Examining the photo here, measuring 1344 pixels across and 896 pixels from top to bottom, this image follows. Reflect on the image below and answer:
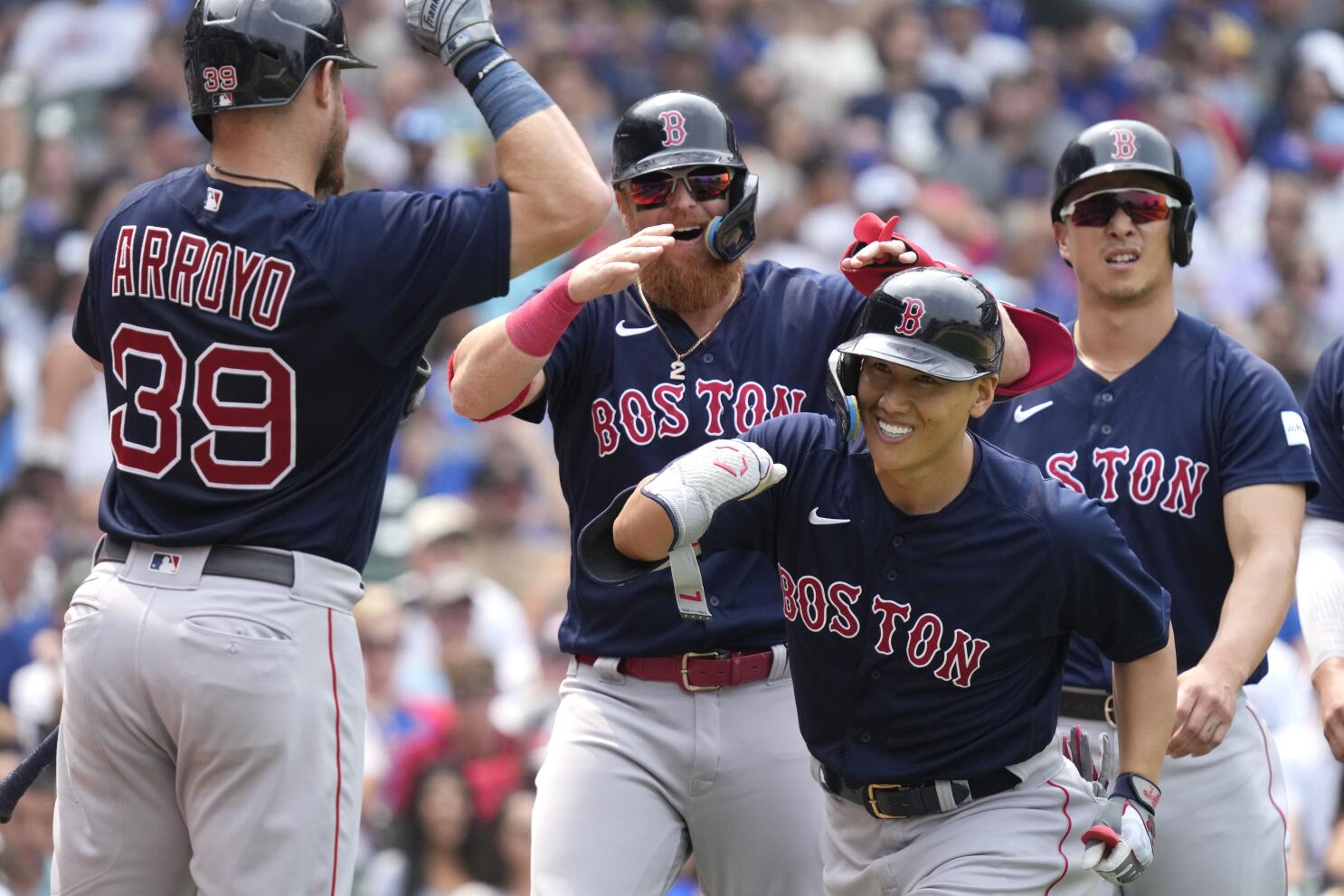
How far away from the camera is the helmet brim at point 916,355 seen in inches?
143

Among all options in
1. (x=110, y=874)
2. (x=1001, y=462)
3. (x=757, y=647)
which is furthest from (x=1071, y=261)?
(x=110, y=874)

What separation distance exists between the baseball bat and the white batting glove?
1480mm

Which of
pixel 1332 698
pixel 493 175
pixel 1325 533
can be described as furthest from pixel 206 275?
pixel 493 175

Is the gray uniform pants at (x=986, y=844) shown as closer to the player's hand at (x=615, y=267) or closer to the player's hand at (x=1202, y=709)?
the player's hand at (x=1202, y=709)

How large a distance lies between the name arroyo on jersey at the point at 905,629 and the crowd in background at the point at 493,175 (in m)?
3.58

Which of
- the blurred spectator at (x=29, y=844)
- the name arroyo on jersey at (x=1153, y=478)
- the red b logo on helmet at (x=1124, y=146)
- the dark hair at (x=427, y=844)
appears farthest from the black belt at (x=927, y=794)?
the blurred spectator at (x=29, y=844)

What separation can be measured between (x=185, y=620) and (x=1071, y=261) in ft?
8.37

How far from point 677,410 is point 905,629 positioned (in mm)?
868

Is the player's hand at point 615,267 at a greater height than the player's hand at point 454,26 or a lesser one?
lesser

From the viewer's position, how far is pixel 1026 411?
4.67 metres

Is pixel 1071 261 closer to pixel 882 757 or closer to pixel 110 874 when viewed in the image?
pixel 882 757

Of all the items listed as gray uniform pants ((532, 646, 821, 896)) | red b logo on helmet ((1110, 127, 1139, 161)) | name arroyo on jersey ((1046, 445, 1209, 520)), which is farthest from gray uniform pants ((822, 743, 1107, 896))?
red b logo on helmet ((1110, 127, 1139, 161))

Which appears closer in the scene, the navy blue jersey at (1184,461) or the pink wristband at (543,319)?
the pink wristband at (543,319)

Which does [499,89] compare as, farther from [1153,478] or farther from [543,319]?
[1153,478]
